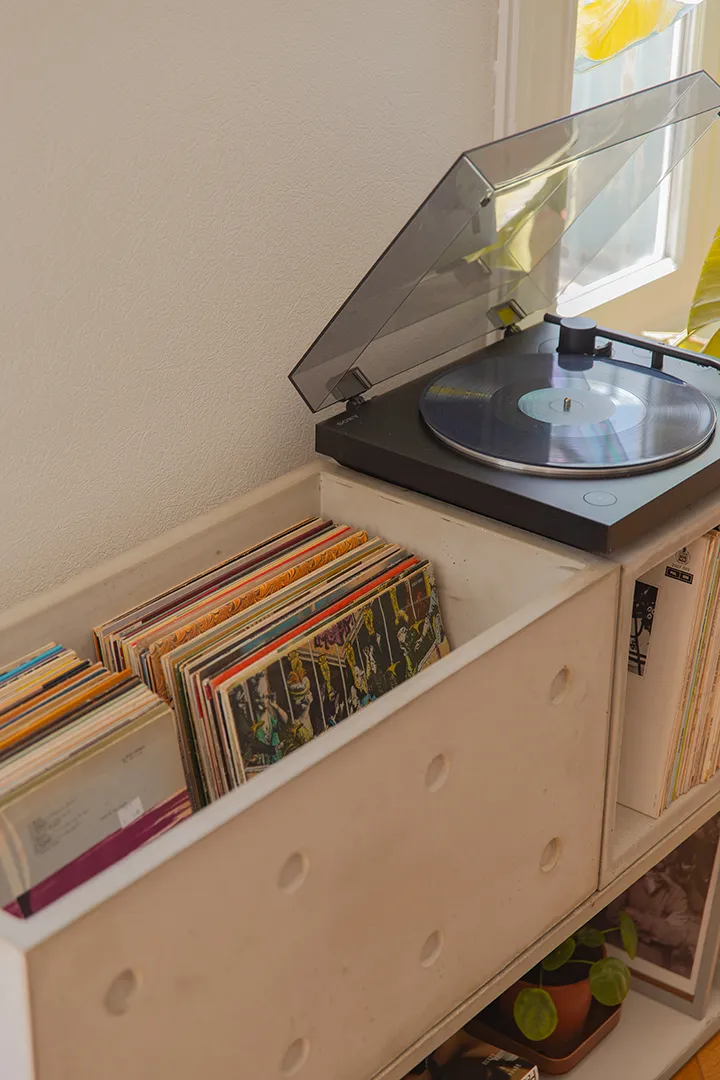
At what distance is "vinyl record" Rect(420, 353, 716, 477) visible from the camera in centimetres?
124

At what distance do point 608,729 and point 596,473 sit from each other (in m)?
0.26

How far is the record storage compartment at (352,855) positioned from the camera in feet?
2.63

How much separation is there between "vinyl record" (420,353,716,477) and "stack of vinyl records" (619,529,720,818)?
127mm

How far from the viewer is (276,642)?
1138 millimetres

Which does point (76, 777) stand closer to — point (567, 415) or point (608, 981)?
point (567, 415)

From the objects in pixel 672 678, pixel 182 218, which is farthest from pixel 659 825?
pixel 182 218

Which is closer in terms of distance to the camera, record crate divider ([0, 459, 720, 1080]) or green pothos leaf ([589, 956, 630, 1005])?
record crate divider ([0, 459, 720, 1080])

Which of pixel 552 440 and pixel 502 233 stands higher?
pixel 502 233

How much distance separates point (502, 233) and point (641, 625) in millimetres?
457

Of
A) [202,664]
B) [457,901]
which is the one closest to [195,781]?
[202,664]

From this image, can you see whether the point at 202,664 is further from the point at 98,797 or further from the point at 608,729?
the point at 608,729

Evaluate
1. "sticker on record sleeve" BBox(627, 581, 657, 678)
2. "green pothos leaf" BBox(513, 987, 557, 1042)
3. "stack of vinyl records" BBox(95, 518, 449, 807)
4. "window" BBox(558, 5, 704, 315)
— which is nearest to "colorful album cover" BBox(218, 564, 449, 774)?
"stack of vinyl records" BBox(95, 518, 449, 807)

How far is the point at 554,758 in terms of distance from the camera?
1.17 meters

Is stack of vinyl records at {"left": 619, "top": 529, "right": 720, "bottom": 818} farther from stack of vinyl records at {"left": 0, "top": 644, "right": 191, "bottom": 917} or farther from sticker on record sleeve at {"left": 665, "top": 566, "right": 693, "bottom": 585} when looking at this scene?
stack of vinyl records at {"left": 0, "top": 644, "right": 191, "bottom": 917}
